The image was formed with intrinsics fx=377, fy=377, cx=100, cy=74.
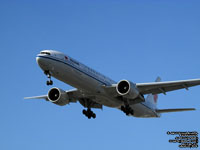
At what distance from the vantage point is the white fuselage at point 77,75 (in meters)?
32.8

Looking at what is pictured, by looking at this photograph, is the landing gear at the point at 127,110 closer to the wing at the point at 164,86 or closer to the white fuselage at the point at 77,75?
the white fuselage at the point at 77,75

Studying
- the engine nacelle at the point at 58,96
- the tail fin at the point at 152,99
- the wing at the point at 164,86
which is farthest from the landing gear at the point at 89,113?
the tail fin at the point at 152,99

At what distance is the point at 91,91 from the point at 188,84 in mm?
9480

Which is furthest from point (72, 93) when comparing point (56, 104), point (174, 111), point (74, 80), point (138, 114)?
point (174, 111)

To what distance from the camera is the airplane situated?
33.1 m

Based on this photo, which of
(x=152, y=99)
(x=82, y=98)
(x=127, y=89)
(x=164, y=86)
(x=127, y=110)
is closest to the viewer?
(x=127, y=89)

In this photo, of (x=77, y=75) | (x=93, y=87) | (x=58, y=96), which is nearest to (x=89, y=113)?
(x=58, y=96)

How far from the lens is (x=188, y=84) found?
3675 centimetres

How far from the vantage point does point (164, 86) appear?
3719 centimetres

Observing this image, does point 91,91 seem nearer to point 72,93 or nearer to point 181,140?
point 72,93

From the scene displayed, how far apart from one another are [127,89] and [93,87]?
11.0 ft

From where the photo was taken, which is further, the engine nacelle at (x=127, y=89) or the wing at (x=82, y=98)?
the wing at (x=82, y=98)

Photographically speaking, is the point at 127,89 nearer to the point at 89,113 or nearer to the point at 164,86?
the point at 164,86

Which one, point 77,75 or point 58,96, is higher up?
point 77,75
